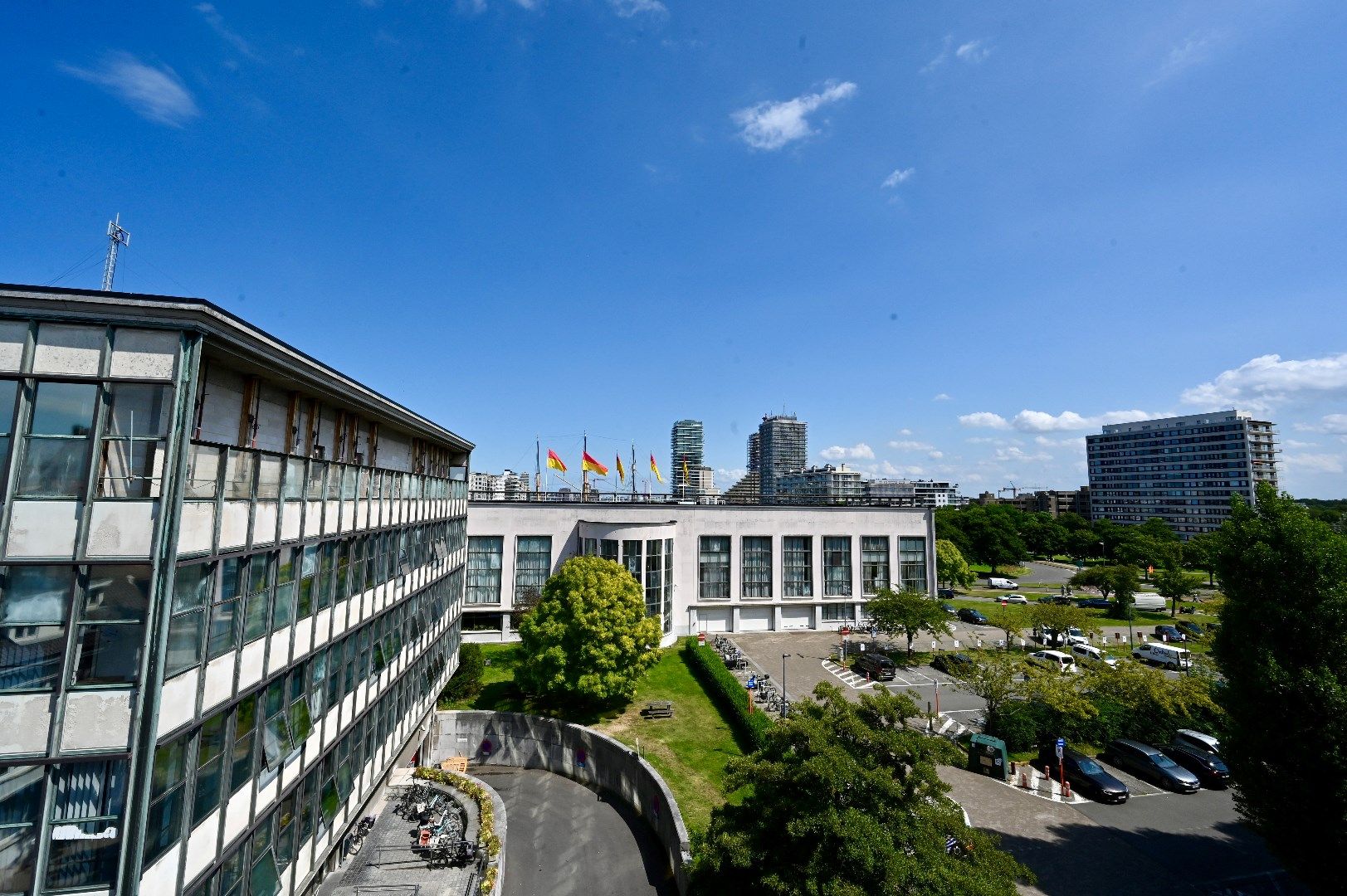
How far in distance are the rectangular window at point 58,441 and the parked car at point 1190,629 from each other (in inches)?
3069

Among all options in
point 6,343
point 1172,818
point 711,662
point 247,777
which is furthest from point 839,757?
point 711,662

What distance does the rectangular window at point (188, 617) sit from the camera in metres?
10.5

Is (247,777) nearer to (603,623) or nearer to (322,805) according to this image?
(322,805)

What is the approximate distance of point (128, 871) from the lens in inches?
375

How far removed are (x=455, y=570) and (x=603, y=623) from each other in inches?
395

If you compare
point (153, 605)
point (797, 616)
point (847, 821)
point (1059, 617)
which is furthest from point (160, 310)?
point (797, 616)

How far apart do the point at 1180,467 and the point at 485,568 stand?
18504cm

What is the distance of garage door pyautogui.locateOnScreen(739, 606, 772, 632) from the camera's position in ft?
187

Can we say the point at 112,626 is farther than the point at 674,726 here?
No

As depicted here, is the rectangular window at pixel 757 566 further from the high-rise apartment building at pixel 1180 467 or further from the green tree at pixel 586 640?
the high-rise apartment building at pixel 1180 467

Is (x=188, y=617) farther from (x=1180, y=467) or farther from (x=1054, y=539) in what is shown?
(x=1180, y=467)

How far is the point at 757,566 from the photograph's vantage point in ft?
188

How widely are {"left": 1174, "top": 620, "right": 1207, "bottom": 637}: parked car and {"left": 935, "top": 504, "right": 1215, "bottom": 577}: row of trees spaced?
49.7ft

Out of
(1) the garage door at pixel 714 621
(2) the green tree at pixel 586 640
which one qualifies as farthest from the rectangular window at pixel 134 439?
(1) the garage door at pixel 714 621
